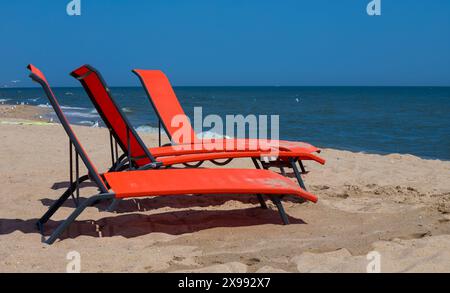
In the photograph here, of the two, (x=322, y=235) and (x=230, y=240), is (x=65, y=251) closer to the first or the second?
(x=230, y=240)

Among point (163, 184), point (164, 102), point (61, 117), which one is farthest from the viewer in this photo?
point (164, 102)

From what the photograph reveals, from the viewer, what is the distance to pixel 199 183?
13.6ft

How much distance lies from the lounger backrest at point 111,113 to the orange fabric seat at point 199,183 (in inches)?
20.6

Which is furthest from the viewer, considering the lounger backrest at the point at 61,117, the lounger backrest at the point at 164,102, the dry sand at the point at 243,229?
the lounger backrest at the point at 164,102

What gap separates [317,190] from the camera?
5820 mm

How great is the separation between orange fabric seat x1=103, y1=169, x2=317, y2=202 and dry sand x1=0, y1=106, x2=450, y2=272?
0.34 metres

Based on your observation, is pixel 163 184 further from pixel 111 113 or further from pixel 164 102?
pixel 164 102

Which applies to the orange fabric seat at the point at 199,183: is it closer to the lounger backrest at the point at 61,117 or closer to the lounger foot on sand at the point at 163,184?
the lounger foot on sand at the point at 163,184

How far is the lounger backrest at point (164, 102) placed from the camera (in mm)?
6668

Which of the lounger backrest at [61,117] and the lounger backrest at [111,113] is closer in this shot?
the lounger backrest at [61,117]

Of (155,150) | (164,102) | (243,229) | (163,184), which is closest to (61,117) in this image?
(163,184)

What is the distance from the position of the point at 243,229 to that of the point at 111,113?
1.70 m

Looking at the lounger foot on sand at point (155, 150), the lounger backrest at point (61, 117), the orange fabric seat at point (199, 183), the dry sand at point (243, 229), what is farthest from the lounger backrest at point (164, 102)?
the lounger backrest at point (61, 117)
